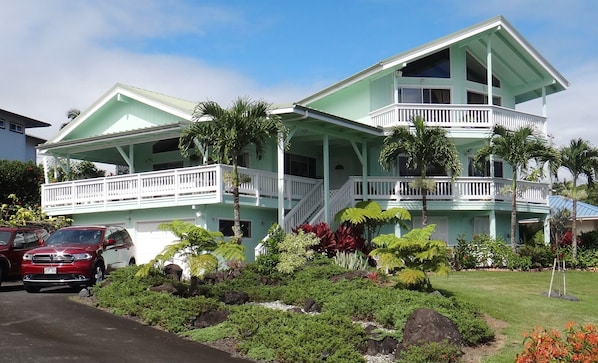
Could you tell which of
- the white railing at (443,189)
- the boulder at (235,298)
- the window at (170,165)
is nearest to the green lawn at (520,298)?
the white railing at (443,189)

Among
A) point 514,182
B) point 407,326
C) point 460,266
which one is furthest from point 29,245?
point 514,182

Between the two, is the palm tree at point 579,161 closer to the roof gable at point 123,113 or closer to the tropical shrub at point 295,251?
the tropical shrub at point 295,251

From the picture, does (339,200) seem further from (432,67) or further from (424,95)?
(432,67)

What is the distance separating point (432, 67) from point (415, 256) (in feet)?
49.5

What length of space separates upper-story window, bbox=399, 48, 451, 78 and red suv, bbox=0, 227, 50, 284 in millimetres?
16081

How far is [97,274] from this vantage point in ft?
56.5

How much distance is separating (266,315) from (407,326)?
8.77 feet

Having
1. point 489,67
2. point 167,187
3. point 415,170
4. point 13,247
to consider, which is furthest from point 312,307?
point 489,67

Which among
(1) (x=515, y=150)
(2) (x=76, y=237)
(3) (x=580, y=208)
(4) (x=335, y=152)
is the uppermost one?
(4) (x=335, y=152)

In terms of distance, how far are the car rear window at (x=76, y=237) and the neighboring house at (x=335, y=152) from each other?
3.51m

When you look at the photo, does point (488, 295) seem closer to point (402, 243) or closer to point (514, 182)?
point (402, 243)

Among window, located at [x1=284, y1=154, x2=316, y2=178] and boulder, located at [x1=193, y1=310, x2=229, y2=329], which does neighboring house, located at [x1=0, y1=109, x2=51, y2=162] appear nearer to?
window, located at [x1=284, y1=154, x2=316, y2=178]

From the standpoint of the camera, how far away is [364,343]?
11.0m

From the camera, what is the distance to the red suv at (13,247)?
18141 millimetres
